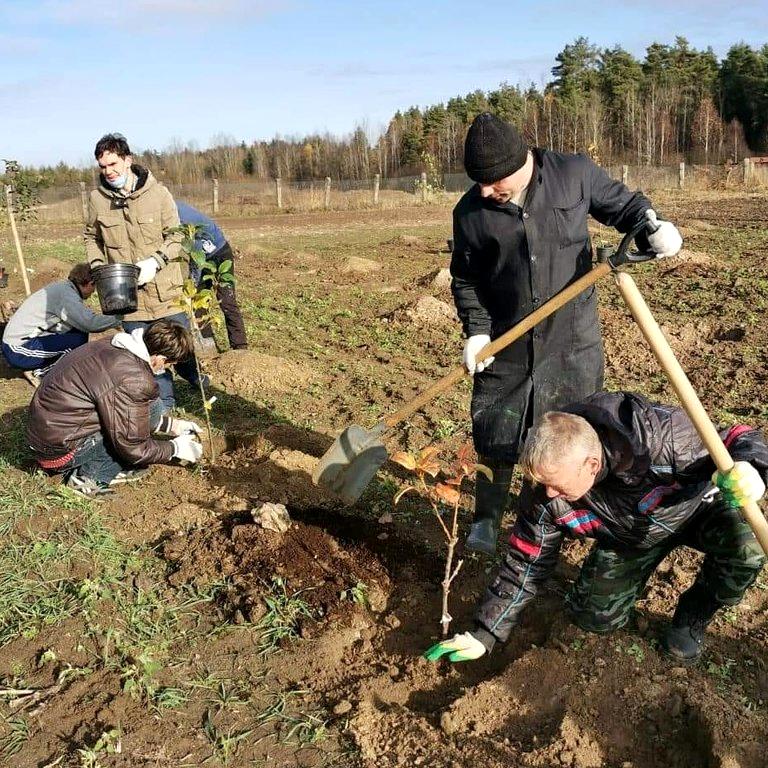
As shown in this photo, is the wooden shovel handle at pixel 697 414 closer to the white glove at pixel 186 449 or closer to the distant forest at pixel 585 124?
the white glove at pixel 186 449

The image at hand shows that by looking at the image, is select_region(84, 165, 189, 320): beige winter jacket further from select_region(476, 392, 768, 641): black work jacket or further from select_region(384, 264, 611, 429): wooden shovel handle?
select_region(476, 392, 768, 641): black work jacket

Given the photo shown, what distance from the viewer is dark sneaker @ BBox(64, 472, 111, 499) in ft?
13.8

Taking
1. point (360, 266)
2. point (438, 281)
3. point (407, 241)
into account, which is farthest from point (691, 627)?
point (407, 241)

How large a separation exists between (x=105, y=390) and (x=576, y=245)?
101 inches

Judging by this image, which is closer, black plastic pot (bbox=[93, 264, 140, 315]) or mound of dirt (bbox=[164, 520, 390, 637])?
mound of dirt (bbox=[164, 520, 390, 637])

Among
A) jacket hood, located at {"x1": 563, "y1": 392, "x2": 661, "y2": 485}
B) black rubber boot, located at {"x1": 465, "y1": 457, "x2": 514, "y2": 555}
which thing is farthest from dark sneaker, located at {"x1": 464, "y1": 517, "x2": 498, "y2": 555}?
jacket hood, located at {"x1": 563, "y1": 392, "x2": 661, "y2": 485}

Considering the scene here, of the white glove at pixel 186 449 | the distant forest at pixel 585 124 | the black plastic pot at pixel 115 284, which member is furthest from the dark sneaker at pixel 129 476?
the distant forest at pixel 585 124

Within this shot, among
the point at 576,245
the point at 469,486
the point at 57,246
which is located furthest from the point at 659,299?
the point at 57,246

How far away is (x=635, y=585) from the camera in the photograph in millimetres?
2934

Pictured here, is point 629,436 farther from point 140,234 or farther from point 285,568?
point 140,234

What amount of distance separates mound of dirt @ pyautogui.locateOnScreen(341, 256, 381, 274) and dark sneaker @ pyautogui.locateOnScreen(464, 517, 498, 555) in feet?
27.0

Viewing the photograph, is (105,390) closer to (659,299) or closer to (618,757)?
(618,757)

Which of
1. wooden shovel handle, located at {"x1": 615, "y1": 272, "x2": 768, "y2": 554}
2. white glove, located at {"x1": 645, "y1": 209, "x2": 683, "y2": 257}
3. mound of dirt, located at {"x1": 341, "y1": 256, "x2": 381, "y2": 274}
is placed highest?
white glove, located at {"x1": 645, "y1": 209, "x2": 683, "y2": 257}

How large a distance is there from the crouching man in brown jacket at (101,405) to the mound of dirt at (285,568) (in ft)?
2.43
